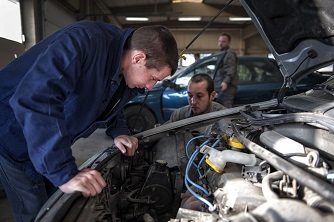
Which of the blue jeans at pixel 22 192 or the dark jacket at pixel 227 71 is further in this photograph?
the dark jacket at pixel 227 71

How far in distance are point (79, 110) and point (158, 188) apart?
1.91ft

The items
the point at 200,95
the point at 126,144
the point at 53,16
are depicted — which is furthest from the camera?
the point at 53,16

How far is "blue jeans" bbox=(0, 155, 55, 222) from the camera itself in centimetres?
134

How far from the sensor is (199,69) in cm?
478

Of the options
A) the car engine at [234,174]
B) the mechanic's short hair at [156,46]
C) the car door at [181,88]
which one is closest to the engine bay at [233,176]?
the car engine at [234,174]

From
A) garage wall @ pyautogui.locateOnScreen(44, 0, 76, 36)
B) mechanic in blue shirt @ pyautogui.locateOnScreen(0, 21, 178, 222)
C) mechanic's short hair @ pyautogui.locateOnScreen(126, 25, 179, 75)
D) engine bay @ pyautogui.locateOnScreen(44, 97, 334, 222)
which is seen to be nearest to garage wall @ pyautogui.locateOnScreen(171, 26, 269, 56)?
garage wall @ pyautogui.locateOnScreen(44, 0, 76, 36)

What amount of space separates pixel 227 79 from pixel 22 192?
320 centimetres

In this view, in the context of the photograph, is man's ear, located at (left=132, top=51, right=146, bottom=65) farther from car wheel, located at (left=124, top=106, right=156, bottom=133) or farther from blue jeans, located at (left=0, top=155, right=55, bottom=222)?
car wheel, located at (left=124, top=106, right=156, bottom=133)

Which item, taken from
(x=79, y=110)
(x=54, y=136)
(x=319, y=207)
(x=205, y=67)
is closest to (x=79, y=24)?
(x=79, y=110)

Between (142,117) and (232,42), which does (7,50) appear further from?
(232,42)

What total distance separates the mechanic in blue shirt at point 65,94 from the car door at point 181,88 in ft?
10.1

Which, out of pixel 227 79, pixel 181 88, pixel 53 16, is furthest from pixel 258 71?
pixel 53 16

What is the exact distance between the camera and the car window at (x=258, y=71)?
464 centimetres

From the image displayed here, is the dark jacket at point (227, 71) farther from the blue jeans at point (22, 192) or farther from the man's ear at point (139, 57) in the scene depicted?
the blue jeans at point (22, 192)
